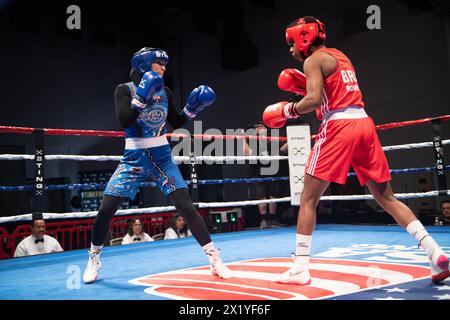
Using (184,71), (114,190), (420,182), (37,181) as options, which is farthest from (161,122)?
(184,71)

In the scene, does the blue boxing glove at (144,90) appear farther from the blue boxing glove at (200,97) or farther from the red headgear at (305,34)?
the red headgear at (305,34)

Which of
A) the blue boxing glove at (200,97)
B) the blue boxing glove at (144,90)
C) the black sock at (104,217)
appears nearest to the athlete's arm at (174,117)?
the blue boxing glove at (200,97)

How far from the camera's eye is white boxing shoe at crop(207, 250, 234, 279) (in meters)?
2.02

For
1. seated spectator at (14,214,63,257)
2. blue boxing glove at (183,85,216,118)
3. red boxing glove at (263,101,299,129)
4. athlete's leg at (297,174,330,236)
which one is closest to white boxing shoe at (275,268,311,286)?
athlete's leg at (297,174,330,236)

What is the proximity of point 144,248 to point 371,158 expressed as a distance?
1.94 m

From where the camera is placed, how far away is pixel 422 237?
1.84 metres

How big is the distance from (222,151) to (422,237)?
354cm

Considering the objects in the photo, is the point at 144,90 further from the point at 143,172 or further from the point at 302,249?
the point at 302,249

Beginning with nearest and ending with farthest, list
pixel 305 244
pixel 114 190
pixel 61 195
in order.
A: pixel 305 244 → pixel 114 190 → pixel 61 195

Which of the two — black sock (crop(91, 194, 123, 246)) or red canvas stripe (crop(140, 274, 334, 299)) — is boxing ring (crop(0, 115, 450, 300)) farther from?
black sock (crop(91, 194, 123, 246))

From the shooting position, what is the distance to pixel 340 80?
1.90 meters

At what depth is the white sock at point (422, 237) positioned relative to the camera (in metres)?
1.81

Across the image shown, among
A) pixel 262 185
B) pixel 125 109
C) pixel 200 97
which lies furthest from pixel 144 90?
pixel 262 185

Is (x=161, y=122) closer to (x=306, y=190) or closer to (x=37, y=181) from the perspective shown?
(x=306, y=190)
